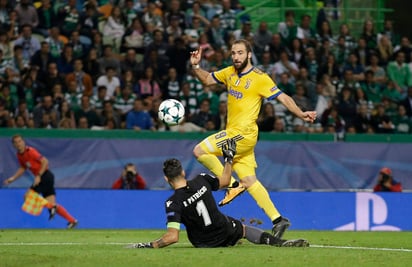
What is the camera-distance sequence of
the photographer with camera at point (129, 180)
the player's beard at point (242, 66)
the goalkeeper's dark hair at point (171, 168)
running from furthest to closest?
the photographer with camera at point (129, 180) → the player's beard at point (242, 66) → the goalkeeper's dark hair at point (171, 168)

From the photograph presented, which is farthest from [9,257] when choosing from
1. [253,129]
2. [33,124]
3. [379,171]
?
[379,171]

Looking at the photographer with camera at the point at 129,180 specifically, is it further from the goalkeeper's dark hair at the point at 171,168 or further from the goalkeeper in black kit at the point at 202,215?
the goalkeeper's dark hair at the point at 171,168

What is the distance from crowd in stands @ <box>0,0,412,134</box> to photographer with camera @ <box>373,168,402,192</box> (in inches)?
67.9

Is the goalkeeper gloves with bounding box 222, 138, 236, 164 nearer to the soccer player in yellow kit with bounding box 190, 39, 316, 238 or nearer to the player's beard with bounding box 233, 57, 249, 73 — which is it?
the soccer player in yellow kit with bounding box 190, 39, 316, 238

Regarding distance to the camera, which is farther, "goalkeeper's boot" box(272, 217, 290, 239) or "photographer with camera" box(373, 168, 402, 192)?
"photographer with camera" box(373, 168, 402, 192)

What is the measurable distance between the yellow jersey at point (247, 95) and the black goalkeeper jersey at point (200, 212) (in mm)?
1606

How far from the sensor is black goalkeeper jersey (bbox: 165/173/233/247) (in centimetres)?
1196

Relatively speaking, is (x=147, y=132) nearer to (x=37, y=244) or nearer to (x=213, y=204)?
(x=37, y=244)

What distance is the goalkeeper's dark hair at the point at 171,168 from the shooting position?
11.8 m

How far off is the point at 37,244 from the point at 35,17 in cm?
1152

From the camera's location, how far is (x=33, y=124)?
22.4 metres

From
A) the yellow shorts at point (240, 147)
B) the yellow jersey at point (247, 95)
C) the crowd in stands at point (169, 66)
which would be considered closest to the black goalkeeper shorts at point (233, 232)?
the yellow shorts at point (240, 147)

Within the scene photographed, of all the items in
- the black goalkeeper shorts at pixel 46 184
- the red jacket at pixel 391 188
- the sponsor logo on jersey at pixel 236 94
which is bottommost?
the red jacket at pixel 391 188

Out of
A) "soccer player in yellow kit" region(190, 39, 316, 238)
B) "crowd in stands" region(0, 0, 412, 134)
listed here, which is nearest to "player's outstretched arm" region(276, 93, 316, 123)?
"soccer player in yellow kit" region(190, 39, 316, 238)
